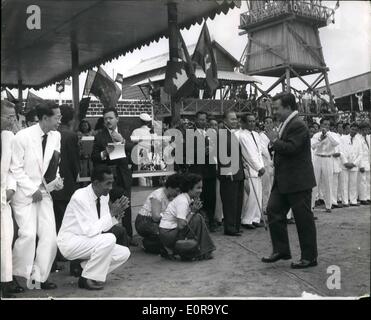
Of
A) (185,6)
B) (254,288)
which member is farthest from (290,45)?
(254,288)

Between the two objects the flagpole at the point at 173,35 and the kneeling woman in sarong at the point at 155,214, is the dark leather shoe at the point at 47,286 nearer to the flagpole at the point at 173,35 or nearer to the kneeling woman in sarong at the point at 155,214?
the kneeling woman in sarong at the point at 155,214

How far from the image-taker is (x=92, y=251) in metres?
4.37

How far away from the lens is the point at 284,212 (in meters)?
5.12

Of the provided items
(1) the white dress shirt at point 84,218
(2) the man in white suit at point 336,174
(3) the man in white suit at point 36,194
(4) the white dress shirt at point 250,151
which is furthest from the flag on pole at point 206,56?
(1) the white dress shirt at point 84,218

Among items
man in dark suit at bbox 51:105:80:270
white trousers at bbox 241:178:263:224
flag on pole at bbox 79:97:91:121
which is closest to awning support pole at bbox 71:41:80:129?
flag on pole at bbox 79:97:91:121

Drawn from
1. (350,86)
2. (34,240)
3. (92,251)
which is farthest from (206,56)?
(350,86)

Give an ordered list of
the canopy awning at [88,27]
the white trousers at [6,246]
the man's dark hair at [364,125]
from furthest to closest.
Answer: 1. the man's dark hair at [364,125]
2. the canopy awning at [88,27]
3. the white trousers at [6,246]

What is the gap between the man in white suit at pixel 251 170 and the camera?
7.05 metres

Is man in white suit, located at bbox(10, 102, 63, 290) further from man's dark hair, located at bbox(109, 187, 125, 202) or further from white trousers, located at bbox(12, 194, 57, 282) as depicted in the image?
man's dark hair, located at bbox(109, 187, 125, 202)

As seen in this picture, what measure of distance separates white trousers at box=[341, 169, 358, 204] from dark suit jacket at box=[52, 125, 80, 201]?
6.54 m

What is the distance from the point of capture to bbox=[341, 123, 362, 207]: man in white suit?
9.95 m

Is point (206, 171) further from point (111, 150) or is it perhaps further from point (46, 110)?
point (46, 110)
